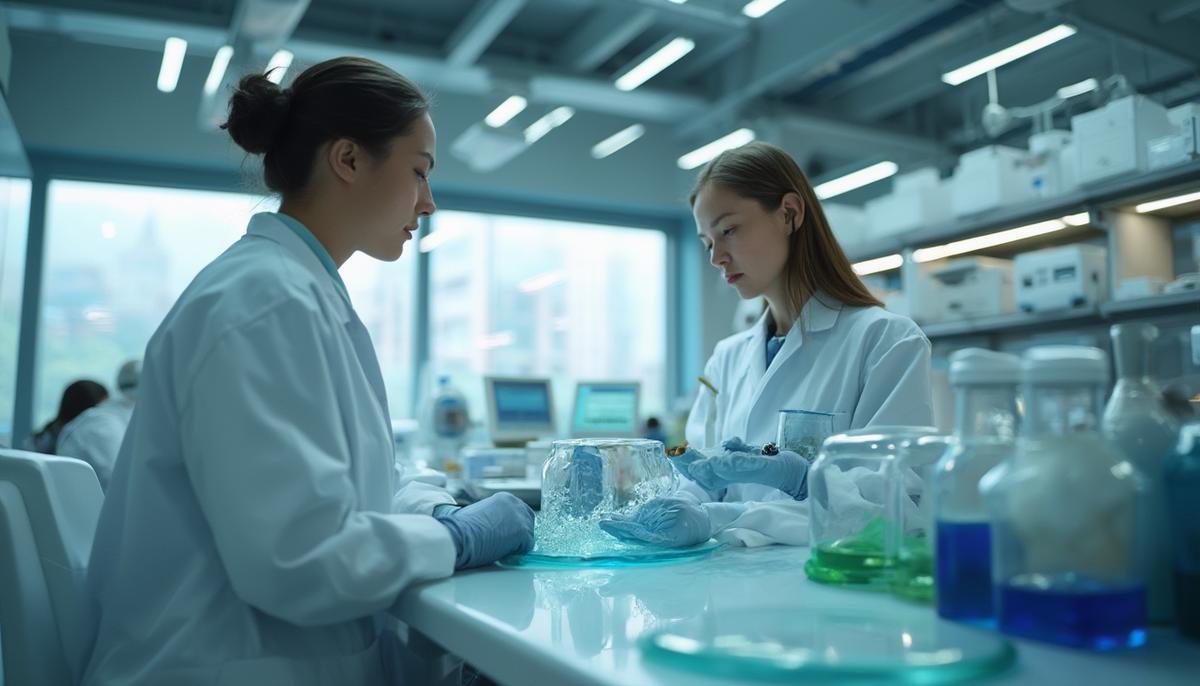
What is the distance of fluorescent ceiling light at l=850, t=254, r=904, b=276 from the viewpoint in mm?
4461

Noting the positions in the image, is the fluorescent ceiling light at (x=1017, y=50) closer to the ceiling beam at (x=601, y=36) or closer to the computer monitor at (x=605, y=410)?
the ceiling beam at (x=601, y=36)

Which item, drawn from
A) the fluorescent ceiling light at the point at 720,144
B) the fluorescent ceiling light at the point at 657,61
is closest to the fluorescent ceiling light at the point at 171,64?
the fluorescent ceiling light at the point at 657,61

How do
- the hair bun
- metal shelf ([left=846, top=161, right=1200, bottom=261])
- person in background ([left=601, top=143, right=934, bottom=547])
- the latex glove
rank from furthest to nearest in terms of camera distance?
metal shelf ([left=846, top=161, right=1200, bottom=261]) < person in background ([left=601, top=143, right=934, bottom=547]) < the hair bun < the latex glove

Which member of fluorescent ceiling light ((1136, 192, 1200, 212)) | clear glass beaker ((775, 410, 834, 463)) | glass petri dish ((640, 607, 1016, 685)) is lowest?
glass petri dish ((640, 607, 1016, 685))

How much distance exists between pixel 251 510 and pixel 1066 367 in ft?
2.29

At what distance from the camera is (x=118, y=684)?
2.76 ft

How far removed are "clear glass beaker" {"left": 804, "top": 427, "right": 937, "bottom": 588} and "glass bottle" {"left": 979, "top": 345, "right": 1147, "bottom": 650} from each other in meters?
0.20

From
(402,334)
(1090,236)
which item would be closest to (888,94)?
(1090,236)

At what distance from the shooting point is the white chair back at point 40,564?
0.90 meters

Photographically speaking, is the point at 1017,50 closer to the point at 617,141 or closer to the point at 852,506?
the point at 617,141

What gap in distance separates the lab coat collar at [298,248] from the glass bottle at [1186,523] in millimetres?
854

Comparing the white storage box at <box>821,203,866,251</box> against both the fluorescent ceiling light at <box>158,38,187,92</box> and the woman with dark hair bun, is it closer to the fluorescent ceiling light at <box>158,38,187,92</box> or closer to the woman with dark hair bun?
the fluorescent ceiling light at <box>158,38,187,92</box>

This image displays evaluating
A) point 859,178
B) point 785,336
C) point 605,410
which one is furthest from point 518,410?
point 859,178

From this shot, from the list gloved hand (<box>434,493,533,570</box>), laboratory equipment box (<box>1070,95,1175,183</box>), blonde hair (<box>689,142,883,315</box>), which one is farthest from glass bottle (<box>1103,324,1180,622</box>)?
laboratory equipment box (<box>1070,95,1175,183</box>)
